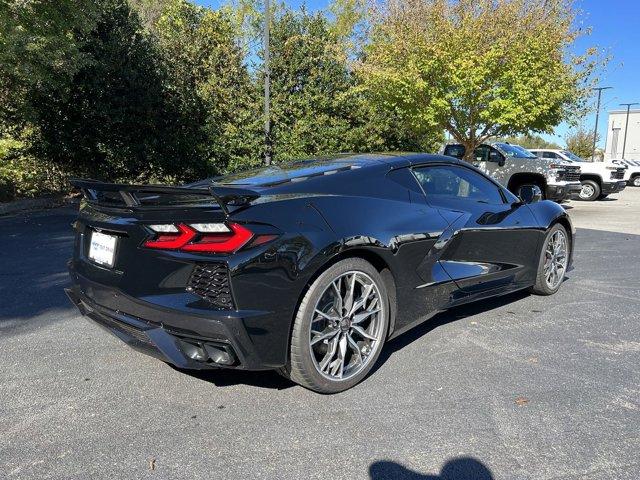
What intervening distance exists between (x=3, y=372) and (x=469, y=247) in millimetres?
3341

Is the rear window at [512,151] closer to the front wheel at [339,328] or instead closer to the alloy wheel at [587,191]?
the alloy wheel at [587,191]

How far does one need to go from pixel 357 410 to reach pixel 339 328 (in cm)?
47

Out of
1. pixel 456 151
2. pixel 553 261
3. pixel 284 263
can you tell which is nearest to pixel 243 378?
pixel 284 263

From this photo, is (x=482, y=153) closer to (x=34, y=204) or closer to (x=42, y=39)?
(x=42, y=39)

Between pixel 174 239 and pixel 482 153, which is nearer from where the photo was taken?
pixel 174 239

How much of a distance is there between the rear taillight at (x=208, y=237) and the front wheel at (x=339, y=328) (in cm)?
52

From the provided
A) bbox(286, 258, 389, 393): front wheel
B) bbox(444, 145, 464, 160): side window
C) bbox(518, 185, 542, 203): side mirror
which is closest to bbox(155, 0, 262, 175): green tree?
bbox(444, 145, 464, 160): side window

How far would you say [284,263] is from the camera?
2707mm

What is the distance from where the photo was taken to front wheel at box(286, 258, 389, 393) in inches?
112

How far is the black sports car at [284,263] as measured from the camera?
2623 mm

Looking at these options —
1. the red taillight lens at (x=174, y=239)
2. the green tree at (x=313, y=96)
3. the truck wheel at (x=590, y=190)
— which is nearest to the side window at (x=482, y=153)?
the green tree at (x=313, y=96)

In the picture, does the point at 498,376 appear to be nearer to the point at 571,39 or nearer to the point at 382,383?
the point at 382,383

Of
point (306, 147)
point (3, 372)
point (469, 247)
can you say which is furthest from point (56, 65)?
point (469, 247)

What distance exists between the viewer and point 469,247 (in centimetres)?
394
